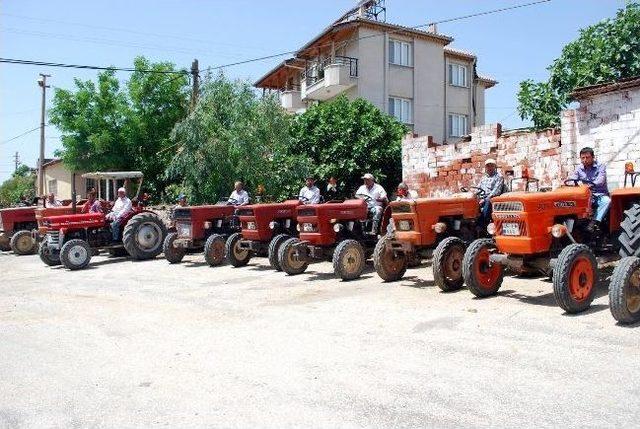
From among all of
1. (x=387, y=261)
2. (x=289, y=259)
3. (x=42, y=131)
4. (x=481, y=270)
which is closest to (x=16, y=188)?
(x=42, y=131)

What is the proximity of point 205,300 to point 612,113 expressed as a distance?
812cm

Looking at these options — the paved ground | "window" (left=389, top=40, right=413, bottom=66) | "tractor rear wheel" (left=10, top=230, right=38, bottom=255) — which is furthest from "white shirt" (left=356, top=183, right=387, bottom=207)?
"window" (left=389, top=40, right=413, bottom=66)

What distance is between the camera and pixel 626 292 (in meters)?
5.61

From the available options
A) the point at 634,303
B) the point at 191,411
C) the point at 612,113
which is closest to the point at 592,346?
the point at 634,303

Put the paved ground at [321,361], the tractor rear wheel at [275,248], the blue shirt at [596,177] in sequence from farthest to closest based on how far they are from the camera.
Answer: the tractor rear wheel at [275,248], the blue shirt at [596,177], the paved ground at [321,361]

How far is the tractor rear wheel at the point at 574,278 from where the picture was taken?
19.8ft

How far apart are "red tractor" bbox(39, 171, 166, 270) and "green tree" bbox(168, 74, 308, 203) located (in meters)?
2.56

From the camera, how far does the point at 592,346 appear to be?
5.09 m

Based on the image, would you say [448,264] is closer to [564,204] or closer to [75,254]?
[564,204]

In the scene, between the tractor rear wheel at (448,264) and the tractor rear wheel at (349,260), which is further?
the tractor rear wheel at (349,260)

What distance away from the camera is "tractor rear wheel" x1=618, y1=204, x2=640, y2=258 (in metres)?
6.37

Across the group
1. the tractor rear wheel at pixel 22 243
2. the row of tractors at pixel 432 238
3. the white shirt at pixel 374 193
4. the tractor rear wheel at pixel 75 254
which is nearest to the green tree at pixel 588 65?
the row of tractors at pixel 432 238

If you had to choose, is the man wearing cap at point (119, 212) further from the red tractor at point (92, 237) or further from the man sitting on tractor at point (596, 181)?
the man sitting on tractor at point (596, 181)

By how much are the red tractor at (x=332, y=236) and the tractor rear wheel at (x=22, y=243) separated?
10.2 metres
